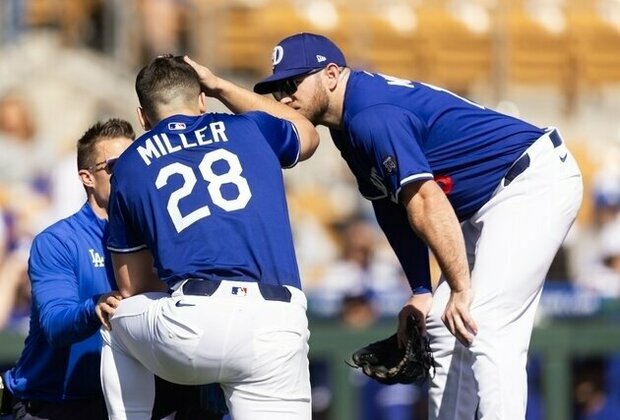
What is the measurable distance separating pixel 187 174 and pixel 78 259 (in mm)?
842

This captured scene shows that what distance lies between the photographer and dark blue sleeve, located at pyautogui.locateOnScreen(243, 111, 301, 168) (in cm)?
455

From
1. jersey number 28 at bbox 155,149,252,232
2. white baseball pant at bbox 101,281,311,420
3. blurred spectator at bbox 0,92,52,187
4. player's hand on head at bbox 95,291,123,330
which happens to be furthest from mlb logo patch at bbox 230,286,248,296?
blurred spectator at bbox 0,92,52,187

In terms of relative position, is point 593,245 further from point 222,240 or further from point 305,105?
point 222,240

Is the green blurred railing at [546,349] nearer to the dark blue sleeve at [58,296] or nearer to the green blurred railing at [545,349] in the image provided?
the green blurred railing at [545,349]

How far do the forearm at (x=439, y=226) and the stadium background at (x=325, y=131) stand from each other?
3.99m

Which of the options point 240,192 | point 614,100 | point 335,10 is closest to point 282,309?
point 240,192

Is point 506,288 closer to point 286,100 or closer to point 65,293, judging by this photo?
point 286,100

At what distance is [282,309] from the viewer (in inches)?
171

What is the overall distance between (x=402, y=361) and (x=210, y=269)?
4.23 feet

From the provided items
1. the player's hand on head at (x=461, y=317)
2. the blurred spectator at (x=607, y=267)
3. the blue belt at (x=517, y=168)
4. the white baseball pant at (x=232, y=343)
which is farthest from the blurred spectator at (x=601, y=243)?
the white baseball pant at (x=232, y=343)

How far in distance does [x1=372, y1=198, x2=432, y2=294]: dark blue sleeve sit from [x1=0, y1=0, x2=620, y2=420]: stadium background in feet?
10.8

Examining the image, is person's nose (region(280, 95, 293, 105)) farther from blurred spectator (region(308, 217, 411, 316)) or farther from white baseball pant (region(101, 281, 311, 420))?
blurred spectator (region(308, 217, 411, 316))

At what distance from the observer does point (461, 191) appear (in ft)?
16.8

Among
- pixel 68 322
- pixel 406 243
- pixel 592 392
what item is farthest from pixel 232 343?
pixel 592 392
